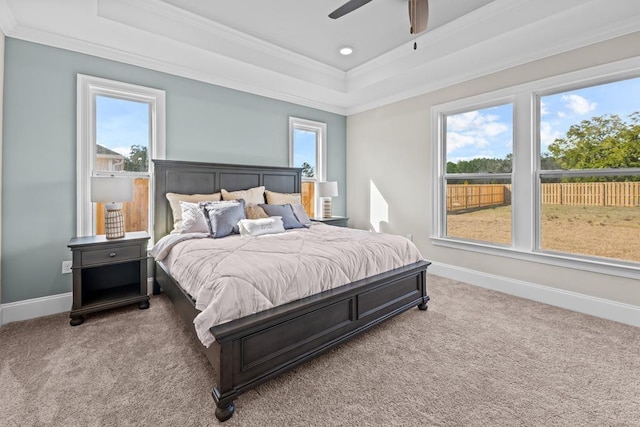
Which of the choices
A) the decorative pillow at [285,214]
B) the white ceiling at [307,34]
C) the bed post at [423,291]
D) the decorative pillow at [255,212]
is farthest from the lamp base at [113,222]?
the bed post at [423,291]

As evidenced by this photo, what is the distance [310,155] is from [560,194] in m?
3.44

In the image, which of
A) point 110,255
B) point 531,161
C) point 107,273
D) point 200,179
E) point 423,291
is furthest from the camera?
point 200,179

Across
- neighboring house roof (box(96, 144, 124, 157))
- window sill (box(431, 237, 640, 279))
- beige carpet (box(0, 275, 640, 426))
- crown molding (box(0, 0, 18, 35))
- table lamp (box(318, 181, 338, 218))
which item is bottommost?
beige carpet (box(0, 275, 640, 426))

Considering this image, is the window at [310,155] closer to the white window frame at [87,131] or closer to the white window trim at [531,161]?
the white window trim at [531,161]

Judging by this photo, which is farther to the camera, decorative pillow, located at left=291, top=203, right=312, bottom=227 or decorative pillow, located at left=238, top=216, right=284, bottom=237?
decorative pillow, located at left=291, top=203, right=312, bottom=227

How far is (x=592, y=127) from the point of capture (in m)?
2.95

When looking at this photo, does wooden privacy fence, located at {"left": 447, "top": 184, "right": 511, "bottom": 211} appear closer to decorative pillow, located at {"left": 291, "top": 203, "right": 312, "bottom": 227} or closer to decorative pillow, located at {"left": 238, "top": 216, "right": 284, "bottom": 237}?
decorative pillow, located at {"left": 291, "top": 203, "right": 312, "bottom": 227}

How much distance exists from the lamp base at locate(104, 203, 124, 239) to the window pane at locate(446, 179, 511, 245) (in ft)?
12.9

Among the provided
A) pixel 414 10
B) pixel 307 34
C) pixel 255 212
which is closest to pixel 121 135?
pixel 255 212

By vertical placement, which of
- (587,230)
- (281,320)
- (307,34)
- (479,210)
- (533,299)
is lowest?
(533,299)

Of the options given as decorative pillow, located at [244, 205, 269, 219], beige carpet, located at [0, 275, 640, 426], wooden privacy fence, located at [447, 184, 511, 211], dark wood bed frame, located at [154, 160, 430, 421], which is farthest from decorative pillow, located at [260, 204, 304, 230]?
wooden privacy fence, located at [447, 184, 511, 211]

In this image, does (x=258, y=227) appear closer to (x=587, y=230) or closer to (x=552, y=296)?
(x=552, y=296)

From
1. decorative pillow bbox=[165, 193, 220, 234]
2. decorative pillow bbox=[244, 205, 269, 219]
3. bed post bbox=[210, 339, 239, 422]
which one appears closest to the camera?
bed post bbox=[210, 339, 239, 422]

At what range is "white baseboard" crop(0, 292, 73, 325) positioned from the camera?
105 inches
